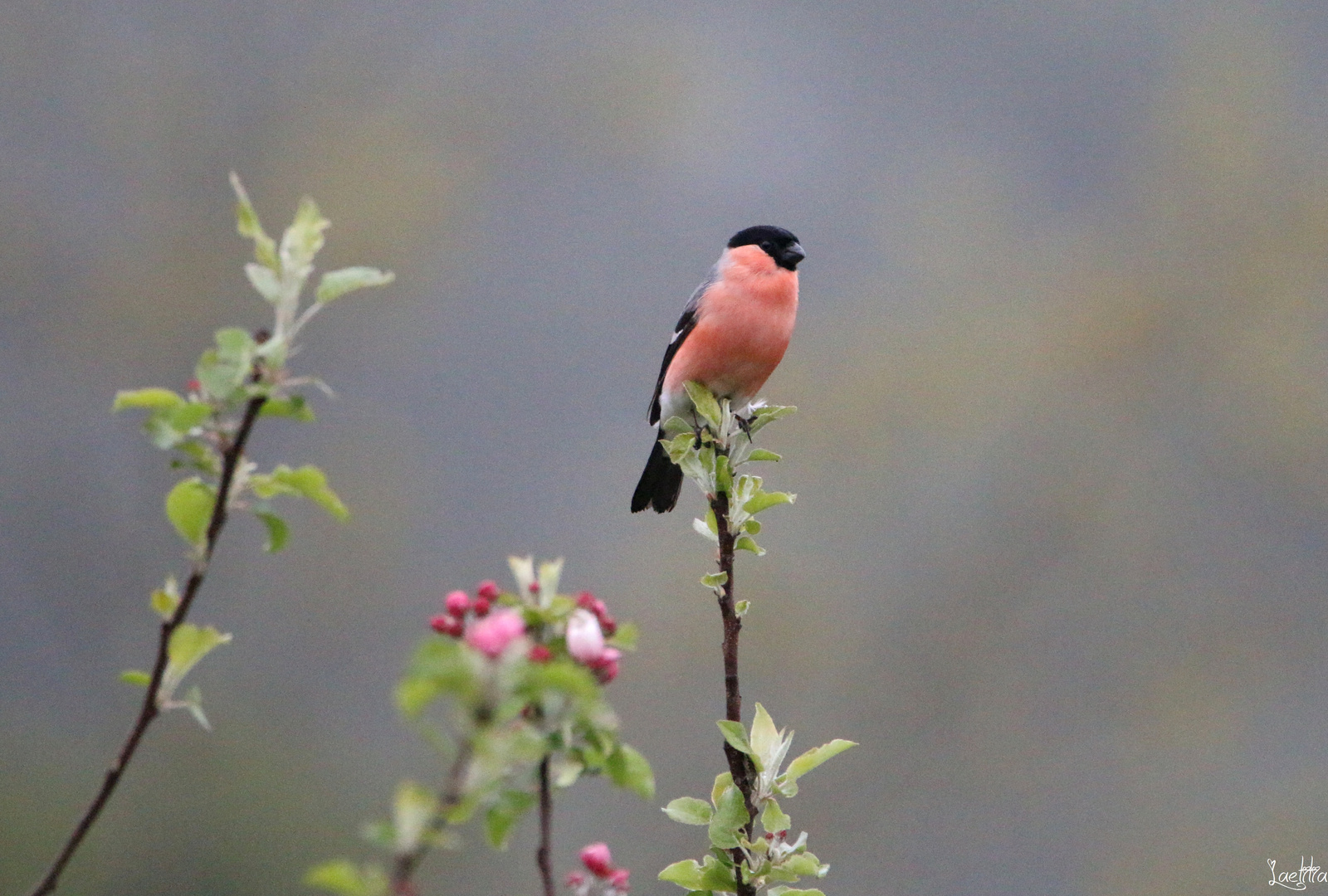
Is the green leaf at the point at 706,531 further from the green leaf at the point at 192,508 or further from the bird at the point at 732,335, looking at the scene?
the bird at the point at 732,335

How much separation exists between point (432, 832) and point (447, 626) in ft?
0.69

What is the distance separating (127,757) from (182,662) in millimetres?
157

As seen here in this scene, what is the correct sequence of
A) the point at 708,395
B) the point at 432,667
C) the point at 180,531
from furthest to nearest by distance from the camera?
the point at 708,395
the point at 180,531
the point at 432,667

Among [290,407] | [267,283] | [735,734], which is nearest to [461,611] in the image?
[290,407]

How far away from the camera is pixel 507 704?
1.98 ft

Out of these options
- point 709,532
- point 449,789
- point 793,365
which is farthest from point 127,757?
point 793,365

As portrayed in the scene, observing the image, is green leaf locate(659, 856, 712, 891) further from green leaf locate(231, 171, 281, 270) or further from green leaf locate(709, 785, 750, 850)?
green leaf locate(231, 171, 281, 270)

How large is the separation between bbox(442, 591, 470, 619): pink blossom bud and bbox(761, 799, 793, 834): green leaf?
47 centimetres

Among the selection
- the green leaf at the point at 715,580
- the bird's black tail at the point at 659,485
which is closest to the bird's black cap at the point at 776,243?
the bird's black tail at the point at 659,485

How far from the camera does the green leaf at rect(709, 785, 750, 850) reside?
1069 mm

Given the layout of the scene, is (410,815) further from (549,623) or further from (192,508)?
(192,508)

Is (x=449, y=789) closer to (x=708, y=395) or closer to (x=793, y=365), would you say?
(x=708, y=395)

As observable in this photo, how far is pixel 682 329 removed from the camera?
296 cm

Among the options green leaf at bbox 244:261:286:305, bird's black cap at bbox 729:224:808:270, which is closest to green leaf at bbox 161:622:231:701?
green leaf at bbox 244:261:286:305
